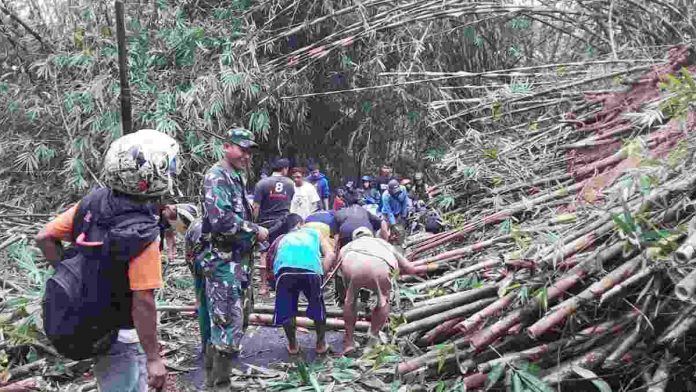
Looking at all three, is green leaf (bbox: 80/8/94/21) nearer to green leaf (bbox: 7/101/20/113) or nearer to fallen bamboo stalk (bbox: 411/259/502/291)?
green leaf (bbox: 7/101/20/113)

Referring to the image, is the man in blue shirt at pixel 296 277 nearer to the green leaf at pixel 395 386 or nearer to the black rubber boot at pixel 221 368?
the black rubber boot at pixel 221 368

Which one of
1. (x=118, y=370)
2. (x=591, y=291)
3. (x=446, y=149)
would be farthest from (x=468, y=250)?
(x=446, y=149)

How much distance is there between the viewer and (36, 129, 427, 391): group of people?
240 cm

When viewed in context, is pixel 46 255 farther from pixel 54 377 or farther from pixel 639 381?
pixel 639 381

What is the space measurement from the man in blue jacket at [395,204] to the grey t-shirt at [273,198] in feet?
9.61

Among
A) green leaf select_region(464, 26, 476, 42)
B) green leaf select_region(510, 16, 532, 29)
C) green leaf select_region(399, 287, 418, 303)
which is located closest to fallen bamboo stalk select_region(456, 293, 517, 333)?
green leaf select_region(399, 287, 418, 303)

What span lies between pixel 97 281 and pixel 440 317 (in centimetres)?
200

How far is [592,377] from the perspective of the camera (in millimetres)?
3035

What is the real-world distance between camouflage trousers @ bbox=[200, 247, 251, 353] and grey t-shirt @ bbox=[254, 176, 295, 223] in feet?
8.57

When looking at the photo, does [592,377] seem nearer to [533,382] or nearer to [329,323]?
[533,382]

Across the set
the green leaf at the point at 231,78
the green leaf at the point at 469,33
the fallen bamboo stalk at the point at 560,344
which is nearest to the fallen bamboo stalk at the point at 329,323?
the fallen bamboo stalk at the point at 560,344

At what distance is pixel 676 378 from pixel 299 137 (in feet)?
32.0

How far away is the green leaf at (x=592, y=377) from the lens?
3.02 metres

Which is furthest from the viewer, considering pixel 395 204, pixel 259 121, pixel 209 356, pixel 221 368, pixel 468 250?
pixel 259 121
